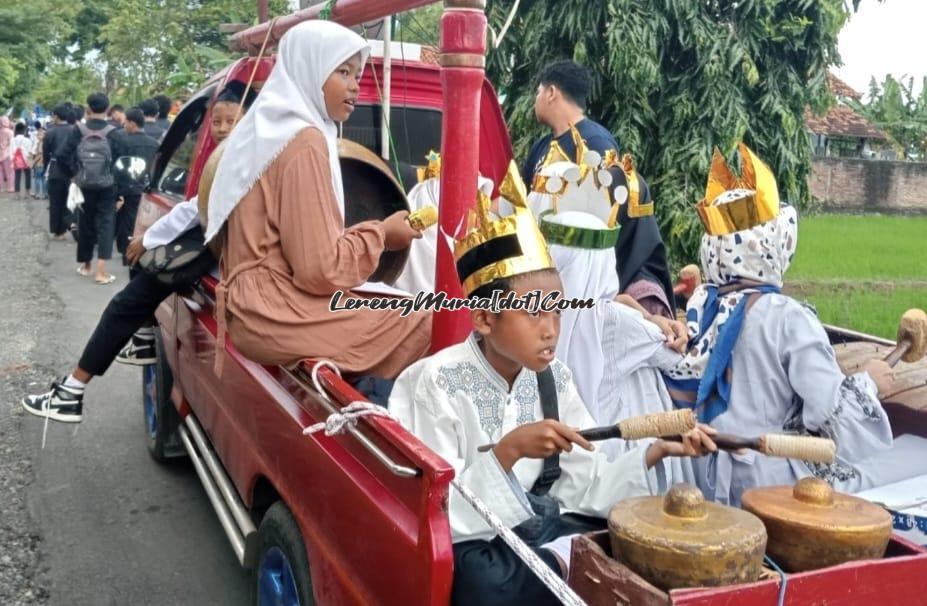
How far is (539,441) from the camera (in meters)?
1.90

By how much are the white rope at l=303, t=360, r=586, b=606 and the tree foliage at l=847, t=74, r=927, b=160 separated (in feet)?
89.0

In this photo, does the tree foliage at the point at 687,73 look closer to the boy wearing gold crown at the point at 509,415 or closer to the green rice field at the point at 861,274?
the green rice field at the point at 861,274

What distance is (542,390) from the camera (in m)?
2.36

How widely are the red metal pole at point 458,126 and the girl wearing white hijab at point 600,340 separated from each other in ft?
0.98

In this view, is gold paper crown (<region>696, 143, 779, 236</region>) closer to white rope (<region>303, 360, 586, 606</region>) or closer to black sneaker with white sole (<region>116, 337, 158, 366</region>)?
white rope (<region>303, 360, 586, 606</region>)

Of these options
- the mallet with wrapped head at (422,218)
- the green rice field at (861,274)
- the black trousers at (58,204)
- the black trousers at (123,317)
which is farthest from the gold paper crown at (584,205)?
the black trousers at (58,204)

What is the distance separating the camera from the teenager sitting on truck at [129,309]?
3.98 metres

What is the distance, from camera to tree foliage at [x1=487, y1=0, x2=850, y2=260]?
6734 millimetres

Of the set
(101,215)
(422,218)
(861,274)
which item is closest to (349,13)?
(422,218)

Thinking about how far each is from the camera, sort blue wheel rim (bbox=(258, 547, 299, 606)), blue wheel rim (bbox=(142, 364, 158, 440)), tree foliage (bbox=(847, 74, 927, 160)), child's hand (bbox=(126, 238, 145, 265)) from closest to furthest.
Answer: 1. blue wheel rim (bbox=(258, 547, 299, 606))
2. child's hand (bbox=(126, 238, 145, 265))
3. blue wheel rim (bbox=(142, 364, 158, 440))
4. tree foliage (bbox=(847, 74, 927, 160))

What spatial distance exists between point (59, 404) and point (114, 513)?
24.3 inches

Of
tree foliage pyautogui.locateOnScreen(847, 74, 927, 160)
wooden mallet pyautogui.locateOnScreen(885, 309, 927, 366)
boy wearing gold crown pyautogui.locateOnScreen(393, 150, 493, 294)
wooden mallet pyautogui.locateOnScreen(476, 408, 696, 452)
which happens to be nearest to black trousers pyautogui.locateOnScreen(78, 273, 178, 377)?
boy wearing gold crown pyautogui.locateOnScreen(393, 150, 493, 294)

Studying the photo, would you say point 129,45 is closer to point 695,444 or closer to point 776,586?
point 695,444

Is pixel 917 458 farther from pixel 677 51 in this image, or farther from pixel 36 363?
pixel 36 363
